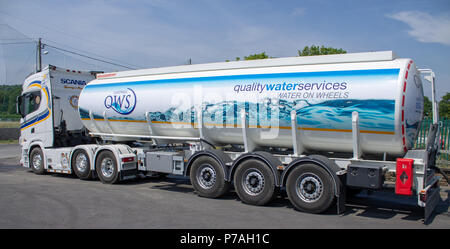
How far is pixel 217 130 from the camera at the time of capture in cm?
959

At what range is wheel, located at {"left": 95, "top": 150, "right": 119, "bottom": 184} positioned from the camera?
1163cm

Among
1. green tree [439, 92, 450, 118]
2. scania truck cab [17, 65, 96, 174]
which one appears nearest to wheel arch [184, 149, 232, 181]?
scania truck cab [17, 65, 96, 174]

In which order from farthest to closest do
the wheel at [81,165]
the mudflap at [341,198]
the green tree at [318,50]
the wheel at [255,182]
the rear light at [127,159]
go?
the green tree at [318,50] < the wheel at [81,165] < the rear light at [127,159] < the wheel at [255,182] < the mudflap at [341,198]

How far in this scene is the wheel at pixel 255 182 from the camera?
8.40 meters

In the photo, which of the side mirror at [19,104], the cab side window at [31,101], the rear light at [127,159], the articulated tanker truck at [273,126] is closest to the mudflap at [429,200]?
the articulated tanker truck at [273,126]

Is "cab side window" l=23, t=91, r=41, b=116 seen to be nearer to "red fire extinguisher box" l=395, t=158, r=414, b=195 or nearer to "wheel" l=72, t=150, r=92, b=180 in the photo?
"wheel" l=72, t=150, r=92, b=180

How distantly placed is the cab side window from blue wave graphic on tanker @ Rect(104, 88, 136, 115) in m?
3.83

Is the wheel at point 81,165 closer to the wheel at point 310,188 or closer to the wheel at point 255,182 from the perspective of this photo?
the wheel at point 255,182

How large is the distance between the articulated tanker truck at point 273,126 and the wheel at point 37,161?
7.47ft

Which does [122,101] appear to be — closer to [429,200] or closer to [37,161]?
[37,161]

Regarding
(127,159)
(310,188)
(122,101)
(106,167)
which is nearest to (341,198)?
(310,188)

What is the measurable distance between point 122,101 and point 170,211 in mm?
4478

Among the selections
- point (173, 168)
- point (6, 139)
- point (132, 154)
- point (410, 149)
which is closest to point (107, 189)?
point (132, 154)

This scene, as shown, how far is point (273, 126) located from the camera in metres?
8.66
